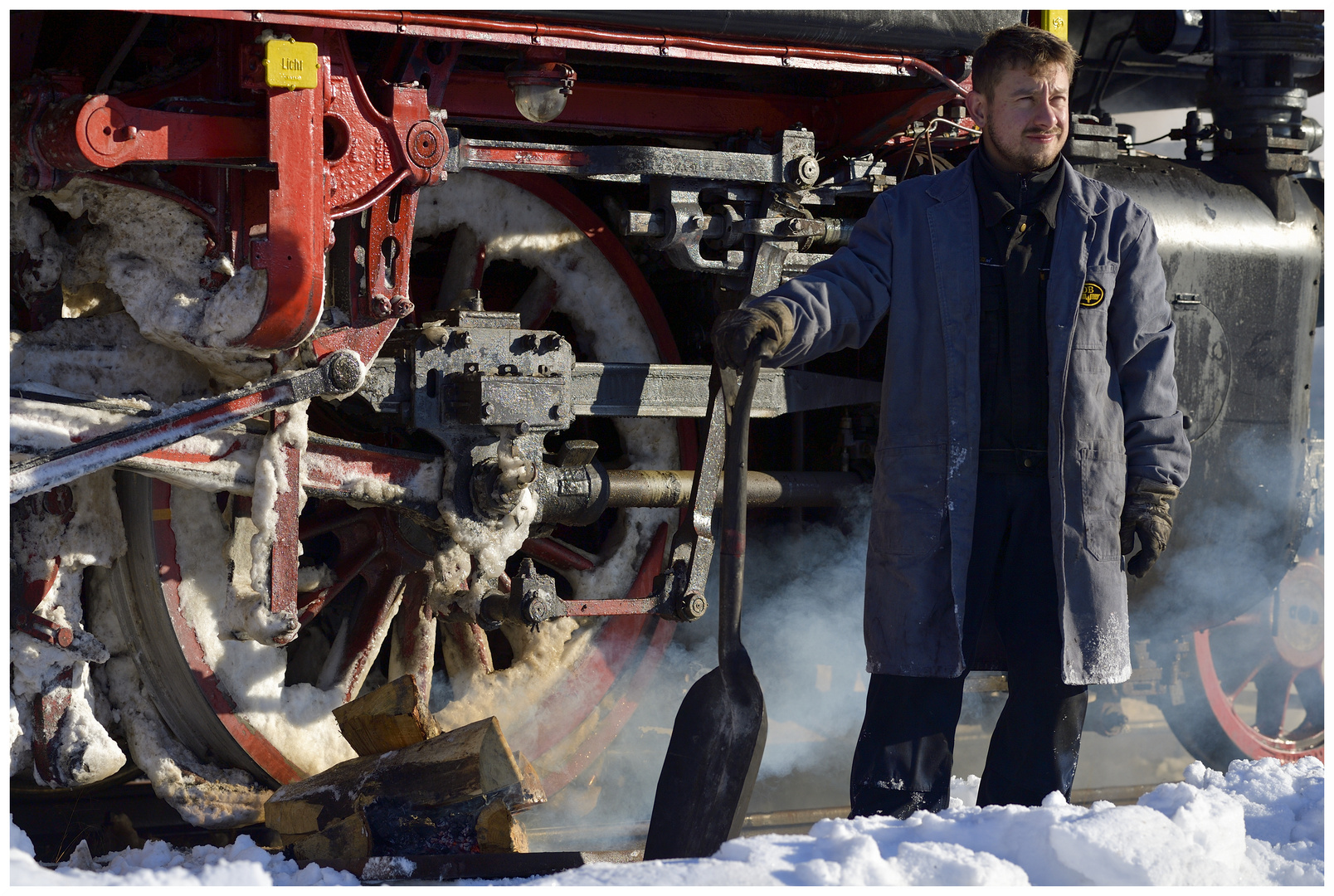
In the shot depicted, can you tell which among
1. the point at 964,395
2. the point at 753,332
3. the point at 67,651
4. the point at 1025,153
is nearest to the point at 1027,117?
the point at 1025,153

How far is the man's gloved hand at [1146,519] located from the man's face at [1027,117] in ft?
2.34

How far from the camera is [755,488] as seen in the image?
3900 millimetres

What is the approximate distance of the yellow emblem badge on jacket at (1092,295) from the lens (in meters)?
2.88

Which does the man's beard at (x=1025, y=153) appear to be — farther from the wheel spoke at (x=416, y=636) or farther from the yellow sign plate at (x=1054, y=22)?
the wheel spoke at (x=416, y=636)

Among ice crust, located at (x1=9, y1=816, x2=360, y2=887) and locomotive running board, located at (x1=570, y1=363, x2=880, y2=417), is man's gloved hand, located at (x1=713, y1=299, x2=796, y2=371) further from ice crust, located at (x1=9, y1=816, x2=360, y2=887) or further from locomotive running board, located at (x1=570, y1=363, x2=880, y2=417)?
ice crust, located at (x1=9, y1=816, x2=360, y2=887)

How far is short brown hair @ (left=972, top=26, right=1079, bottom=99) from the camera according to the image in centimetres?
282

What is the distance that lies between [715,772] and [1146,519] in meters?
1.04

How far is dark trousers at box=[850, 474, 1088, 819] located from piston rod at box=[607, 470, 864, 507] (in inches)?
31.4

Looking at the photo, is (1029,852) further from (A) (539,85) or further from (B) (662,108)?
(B) (662,108)

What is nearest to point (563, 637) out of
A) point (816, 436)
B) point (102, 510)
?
point (816, 436)

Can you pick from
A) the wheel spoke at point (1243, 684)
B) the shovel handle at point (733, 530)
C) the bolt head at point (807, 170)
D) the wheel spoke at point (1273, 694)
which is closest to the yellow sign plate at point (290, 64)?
the shovel handle at point (733, 530)

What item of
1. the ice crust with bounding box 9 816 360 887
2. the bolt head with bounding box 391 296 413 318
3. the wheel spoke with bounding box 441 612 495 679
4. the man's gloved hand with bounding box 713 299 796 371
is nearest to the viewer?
the ice crust with bounding box 9 816 360 887

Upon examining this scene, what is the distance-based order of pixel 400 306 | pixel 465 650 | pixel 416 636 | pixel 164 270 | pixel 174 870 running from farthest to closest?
1. pixel 465 650
2. pixel 416 636
3. pixel 400 306
4. pixel 164 270
5. pixel 174 870

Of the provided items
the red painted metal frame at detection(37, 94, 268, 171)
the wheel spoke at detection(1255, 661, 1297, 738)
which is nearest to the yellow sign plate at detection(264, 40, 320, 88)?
the red painted metal frame at detection(37, 94, 268, 171)
